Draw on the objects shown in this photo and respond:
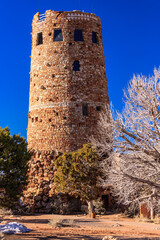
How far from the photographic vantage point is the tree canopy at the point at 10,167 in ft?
64.2

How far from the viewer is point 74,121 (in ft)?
95.0

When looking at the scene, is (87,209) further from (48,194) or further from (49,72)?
(49,72)

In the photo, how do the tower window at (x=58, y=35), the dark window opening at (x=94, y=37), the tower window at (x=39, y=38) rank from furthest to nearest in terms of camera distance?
the tower window at (x=39, y=38) < the dark window opening at (x=94, y=37) < the tower window at (x=58, y=35)

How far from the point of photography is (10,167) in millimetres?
19812

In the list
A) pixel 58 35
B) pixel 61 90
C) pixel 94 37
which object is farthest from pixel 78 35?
pixel 61 90

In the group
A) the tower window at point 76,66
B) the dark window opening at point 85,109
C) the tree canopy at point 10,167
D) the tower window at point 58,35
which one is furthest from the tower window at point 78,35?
the tree canopy at point 10,167

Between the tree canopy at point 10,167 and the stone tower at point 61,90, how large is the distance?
7196 millimetres

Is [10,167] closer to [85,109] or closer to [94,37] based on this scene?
[85,109]

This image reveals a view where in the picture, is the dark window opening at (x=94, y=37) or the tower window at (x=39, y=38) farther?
the tower window at (x=39, y=38)

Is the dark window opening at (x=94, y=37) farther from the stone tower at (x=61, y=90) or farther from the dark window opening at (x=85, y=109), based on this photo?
the dark window opening at (x=85, y=109)

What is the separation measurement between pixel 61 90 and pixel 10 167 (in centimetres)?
1216

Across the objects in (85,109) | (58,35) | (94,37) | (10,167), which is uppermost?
(94,37)

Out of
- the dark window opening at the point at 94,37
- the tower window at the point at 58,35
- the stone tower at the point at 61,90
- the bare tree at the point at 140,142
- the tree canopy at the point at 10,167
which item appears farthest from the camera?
the dark window opening at the point at 94,37

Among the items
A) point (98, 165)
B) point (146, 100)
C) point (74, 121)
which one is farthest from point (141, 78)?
point (74, 121)
